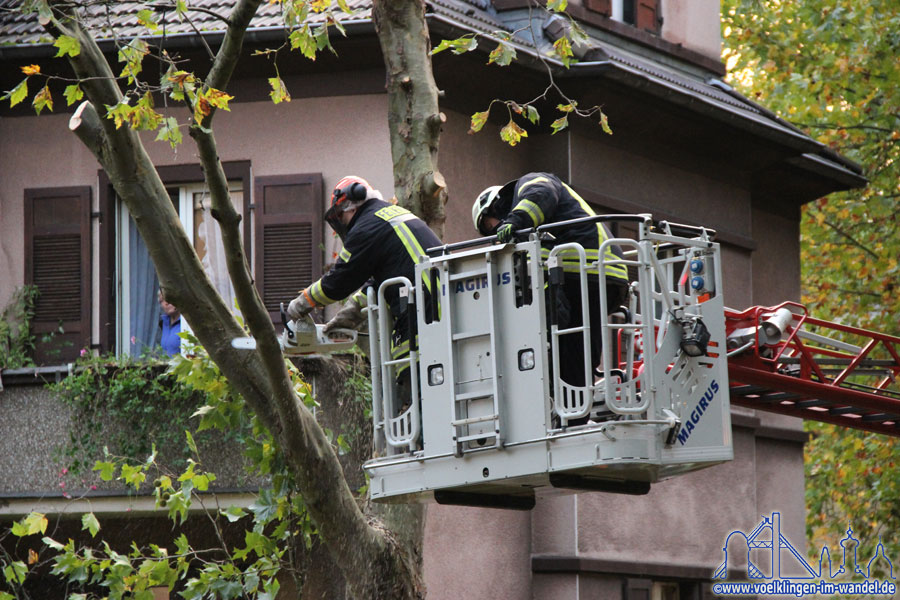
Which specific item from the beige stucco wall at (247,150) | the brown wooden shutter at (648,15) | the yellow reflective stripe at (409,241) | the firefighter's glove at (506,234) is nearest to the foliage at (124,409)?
the beige stucco wall at (247,150)

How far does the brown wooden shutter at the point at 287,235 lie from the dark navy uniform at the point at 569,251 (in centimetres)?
488

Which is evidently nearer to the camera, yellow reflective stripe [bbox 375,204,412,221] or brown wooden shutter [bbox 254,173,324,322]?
yellow reflective stripe [bbox 375,204,412,221]

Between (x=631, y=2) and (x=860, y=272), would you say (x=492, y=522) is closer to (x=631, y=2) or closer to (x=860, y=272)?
(x=631, y=2)

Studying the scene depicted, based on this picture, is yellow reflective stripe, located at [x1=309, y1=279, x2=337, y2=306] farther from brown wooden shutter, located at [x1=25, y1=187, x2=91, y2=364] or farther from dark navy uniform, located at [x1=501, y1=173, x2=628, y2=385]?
brown wooden shutter, located at [x1=25, y1=187, x2=91, y2=364]

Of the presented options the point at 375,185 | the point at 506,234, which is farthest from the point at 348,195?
the point at 375,185

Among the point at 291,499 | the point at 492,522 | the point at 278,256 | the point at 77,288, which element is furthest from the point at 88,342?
the point at 291,499

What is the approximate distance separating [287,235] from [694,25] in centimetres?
656

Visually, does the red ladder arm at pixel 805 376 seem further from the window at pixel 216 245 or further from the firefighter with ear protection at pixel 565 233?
the window at pixel 216 245

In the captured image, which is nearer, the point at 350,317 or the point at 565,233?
the point at 565,233

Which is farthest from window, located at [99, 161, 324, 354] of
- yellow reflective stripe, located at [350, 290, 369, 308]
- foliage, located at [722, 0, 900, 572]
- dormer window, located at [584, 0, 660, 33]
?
foliage, located at [722, 0, 900, 572]

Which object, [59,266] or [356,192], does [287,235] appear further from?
[356,192]

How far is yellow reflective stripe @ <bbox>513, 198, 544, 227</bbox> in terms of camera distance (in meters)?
8.38

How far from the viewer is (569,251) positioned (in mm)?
8477

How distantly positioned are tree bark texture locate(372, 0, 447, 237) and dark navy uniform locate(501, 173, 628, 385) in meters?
1.68
